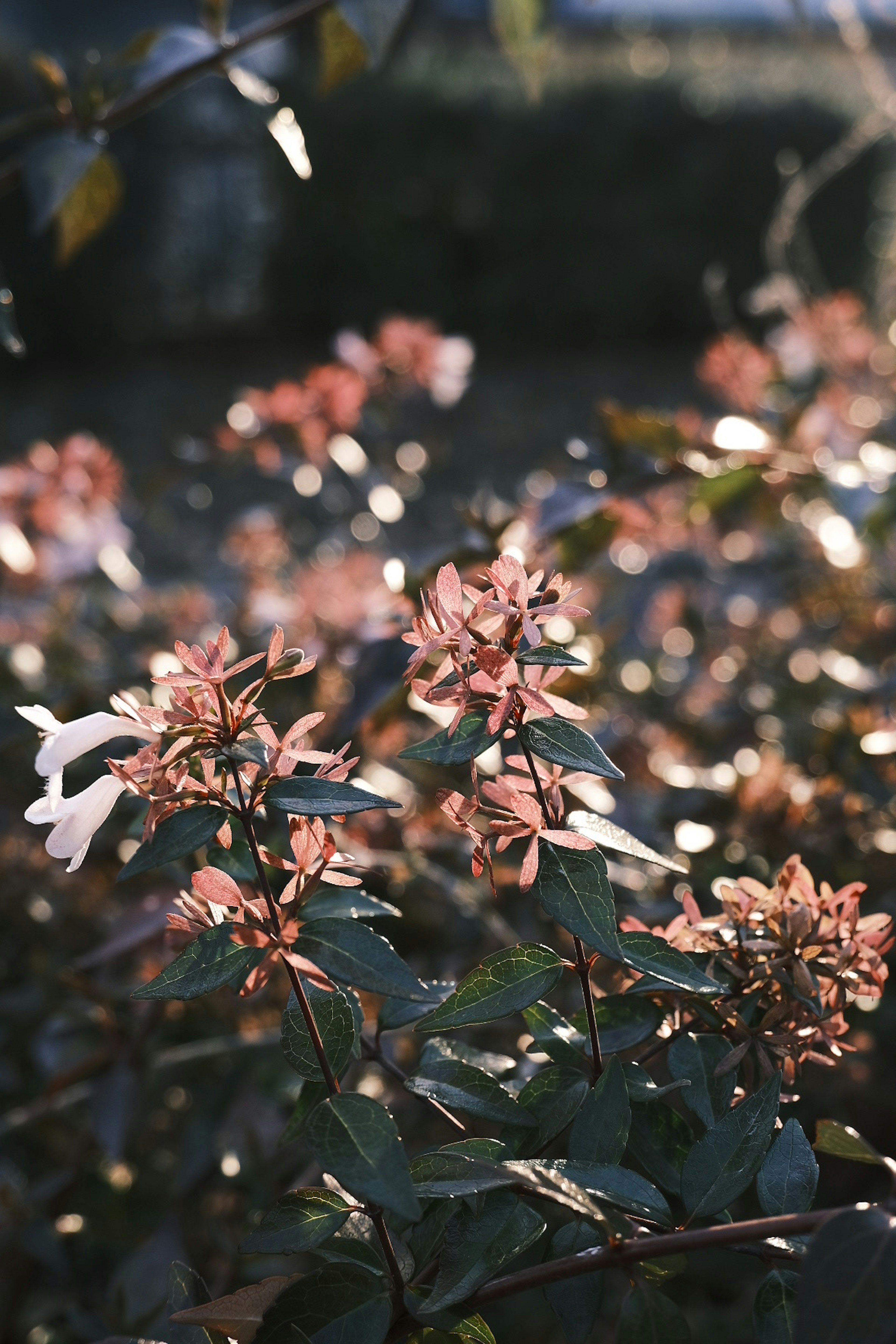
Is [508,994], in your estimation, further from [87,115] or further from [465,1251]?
[87,115]

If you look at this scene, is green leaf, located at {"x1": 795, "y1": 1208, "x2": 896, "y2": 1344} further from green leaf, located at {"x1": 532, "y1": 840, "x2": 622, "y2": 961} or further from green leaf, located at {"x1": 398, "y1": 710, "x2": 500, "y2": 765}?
green leaf, located at {"x1": 398, "y1": 710, "x2": 500, "y2": 765}

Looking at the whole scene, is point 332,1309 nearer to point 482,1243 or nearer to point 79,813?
point 482,1243

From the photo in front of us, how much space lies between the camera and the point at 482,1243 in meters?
0.64

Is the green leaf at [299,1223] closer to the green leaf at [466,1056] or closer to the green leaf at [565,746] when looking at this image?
the green leaf at [466,1056]

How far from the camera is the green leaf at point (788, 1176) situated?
648 millimetres

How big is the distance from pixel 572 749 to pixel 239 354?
9.05m

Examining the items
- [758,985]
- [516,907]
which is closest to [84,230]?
[516,907]

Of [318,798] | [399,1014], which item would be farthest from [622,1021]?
[318,798]

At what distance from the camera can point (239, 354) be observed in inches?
361

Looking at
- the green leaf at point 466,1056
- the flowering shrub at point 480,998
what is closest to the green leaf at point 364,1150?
the flowering shrub at point 480,998

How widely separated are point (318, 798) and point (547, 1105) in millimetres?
240

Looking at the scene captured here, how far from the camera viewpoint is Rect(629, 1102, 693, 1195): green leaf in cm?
71

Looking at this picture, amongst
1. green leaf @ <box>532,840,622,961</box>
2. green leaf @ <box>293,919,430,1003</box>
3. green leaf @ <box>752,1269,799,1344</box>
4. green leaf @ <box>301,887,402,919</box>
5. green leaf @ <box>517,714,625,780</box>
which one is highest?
green leaf @ <box>517,714,625,780</box>

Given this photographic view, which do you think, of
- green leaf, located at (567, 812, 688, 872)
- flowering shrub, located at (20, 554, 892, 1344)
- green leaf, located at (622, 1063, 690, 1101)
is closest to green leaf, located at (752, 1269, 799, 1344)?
flowering shrub, located at (20, 554, 892, 1344)
